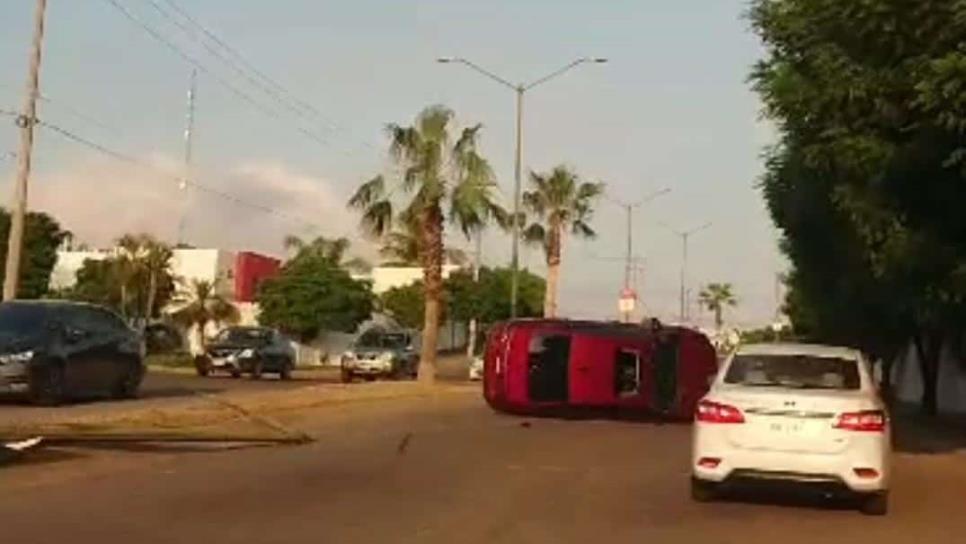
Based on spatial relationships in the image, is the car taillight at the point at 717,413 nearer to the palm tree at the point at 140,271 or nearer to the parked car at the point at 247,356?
the parked car at the point at 247,356

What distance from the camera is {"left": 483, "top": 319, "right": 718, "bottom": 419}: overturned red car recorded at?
31312 millimetres

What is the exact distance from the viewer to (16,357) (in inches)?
964

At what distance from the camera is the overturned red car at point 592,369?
3131 centimetres

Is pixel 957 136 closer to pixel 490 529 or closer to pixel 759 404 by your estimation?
pixel 759 404

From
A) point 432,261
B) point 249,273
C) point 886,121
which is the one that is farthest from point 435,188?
point 249,273

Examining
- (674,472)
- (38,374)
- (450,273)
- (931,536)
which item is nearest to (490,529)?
(931,536)

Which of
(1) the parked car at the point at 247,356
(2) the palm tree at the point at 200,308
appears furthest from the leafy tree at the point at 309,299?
(1) the parked car at the point at 247,356

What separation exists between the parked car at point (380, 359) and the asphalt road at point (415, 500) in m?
29.4

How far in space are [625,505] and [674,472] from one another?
4.18 m

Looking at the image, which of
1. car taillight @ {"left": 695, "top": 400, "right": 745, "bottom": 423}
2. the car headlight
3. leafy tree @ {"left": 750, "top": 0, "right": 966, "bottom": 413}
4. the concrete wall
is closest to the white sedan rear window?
car taillight @ {"left": 695, "top": 400, "right": 745, "bottom": 423}

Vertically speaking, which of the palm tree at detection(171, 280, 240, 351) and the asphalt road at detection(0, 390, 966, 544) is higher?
the palm tree at detection(171, 280, 240, 351)

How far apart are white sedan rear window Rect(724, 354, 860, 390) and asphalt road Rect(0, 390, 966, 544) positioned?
46.7 inches

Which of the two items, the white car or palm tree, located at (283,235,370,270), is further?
palm tree, located at (283,235,370,270)

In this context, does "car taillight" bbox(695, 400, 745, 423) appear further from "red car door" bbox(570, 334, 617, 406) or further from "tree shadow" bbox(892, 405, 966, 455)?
"red car door" bbox(570, 334, 617, 406)
